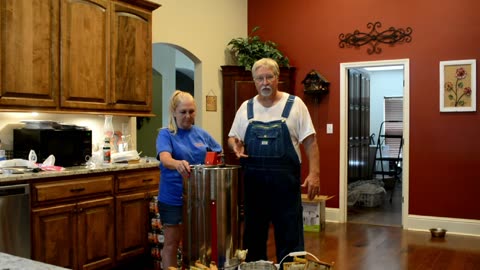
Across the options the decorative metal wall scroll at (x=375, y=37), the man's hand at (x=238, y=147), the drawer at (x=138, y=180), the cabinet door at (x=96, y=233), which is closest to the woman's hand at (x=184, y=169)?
the man's hand at (x=238, y=147)

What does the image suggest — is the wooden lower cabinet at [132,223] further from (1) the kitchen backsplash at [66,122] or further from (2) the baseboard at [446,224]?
(2) the baseboard at [446,224]

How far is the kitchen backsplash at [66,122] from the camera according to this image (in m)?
3.27

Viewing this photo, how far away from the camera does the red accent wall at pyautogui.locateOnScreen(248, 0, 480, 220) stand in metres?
4.89

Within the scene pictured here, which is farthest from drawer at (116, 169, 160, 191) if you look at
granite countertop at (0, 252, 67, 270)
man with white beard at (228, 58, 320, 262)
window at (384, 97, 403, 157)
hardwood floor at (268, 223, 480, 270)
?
window at (384, 97, 403, 157)

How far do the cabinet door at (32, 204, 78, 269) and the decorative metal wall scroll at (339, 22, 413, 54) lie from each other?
3.83m

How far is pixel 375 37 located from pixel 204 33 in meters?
2.02

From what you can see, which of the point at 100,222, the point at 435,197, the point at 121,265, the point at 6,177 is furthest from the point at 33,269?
the point at 435,197

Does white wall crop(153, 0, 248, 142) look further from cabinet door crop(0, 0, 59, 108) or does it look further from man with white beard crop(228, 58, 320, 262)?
man with white beard crop(228, 58, 320, 262)

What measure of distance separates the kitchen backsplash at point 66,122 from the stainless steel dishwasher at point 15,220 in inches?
29.1

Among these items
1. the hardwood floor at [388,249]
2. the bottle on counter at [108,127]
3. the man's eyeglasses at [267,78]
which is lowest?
the hardwood floor at [388,249]

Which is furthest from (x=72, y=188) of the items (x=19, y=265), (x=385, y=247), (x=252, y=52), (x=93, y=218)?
(x=252, y=52)

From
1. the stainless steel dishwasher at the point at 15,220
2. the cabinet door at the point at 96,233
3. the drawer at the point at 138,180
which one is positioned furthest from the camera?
Result: the drawer at the point at 138,180

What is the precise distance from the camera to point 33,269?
818 millimetres

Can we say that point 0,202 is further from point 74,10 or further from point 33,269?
point 33,269
